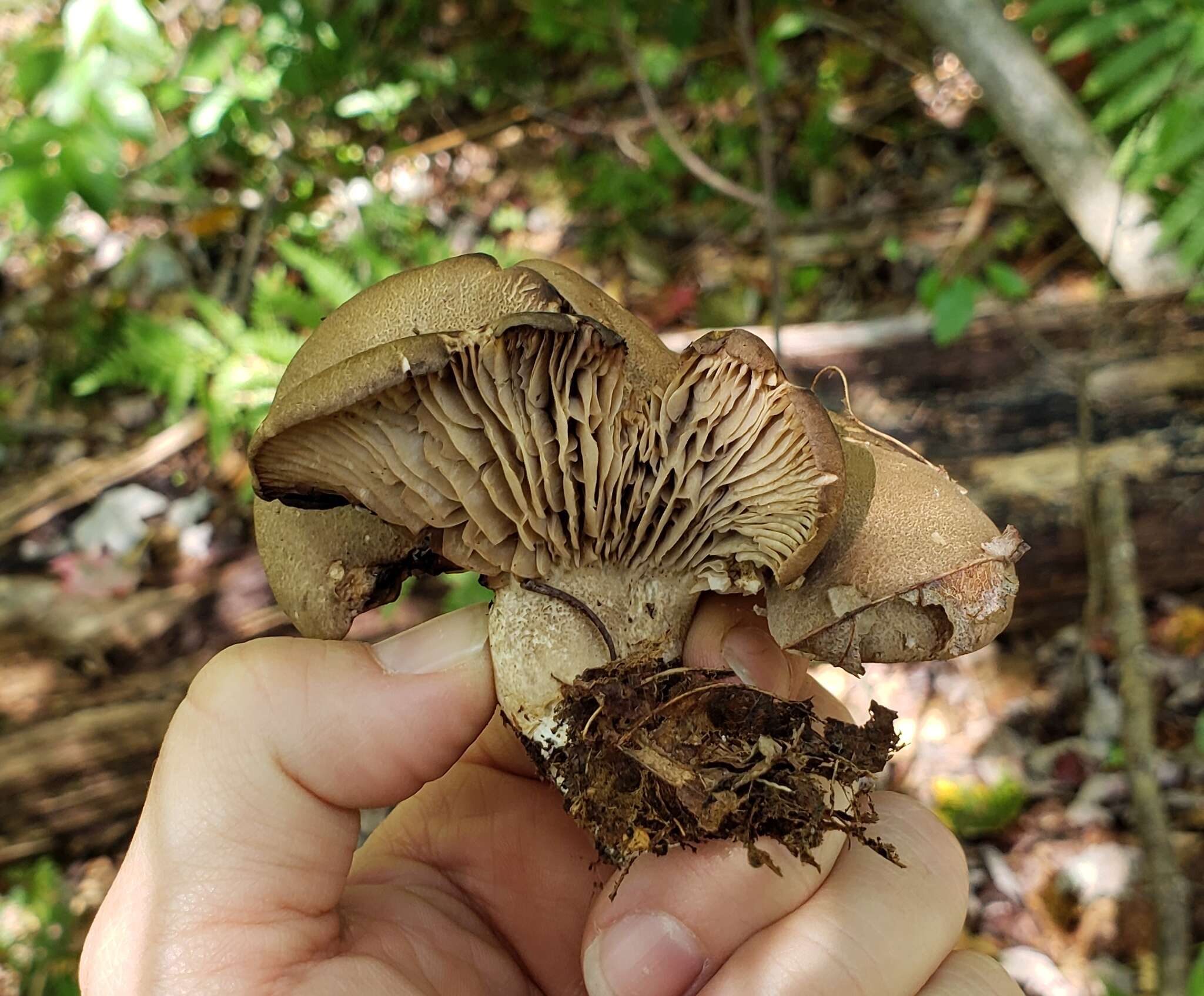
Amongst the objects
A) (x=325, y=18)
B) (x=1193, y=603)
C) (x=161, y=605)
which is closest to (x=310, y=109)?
(x=325, y=18)

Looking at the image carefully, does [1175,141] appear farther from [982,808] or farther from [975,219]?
[982,808]

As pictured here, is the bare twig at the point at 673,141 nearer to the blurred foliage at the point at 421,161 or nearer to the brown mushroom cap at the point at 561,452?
the blurred foliage at the point at 421,161

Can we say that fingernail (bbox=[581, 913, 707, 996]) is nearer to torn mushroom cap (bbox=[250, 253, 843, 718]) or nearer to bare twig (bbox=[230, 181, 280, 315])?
torn mushroom cap (bbox=[250, 253, 843, 718])

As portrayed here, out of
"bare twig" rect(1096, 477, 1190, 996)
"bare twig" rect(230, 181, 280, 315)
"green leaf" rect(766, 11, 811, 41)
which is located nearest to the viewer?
"bare twig" rect(1096, 477, 1190, 996)

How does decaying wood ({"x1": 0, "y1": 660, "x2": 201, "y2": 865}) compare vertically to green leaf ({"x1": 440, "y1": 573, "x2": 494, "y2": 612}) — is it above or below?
below

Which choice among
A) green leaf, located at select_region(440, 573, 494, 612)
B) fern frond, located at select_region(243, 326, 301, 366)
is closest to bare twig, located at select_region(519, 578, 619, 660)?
green leaf, located at select_region(440, 573, 494, 612)

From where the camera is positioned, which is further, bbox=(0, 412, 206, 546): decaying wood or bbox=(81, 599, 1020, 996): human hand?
bbox=(0, 412, 206, 546): decaying wood
